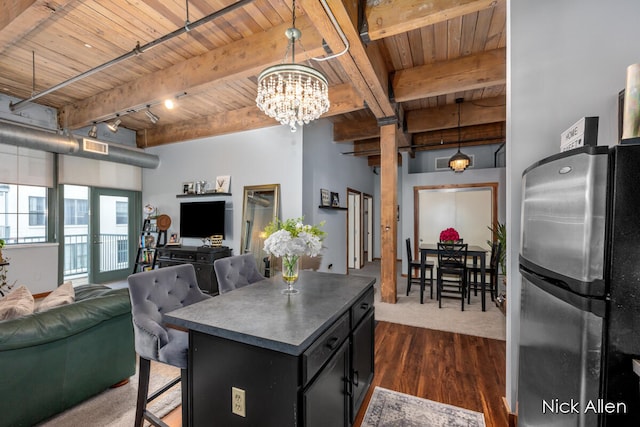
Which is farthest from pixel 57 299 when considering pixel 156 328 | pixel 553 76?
pixel 553 76

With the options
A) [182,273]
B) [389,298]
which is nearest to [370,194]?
[389,298]

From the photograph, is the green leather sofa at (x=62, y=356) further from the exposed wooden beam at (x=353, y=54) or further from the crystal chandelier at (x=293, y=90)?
the exposed wooden beam at (x=353, y=54)

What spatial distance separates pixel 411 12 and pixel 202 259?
14.6 feet

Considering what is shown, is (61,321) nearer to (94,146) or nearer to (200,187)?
(200,187)

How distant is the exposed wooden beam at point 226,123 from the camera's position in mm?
3873

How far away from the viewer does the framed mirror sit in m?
4.67

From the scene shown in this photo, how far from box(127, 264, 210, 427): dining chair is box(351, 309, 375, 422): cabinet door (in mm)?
954

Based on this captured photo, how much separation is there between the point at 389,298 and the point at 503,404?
2341mm

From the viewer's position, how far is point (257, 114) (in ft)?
15.0

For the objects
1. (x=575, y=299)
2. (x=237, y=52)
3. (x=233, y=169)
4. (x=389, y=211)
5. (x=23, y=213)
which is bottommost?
(x=575, y=299)

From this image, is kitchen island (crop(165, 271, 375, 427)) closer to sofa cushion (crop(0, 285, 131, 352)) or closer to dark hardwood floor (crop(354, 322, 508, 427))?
dark hardwood floor (crop(354, 322, 508, 427))

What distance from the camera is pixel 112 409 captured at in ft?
6.31

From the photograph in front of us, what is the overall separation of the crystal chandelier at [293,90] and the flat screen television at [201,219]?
326cm

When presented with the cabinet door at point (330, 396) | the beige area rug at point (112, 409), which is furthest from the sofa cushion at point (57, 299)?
the cabinet door at point (330, 396)
